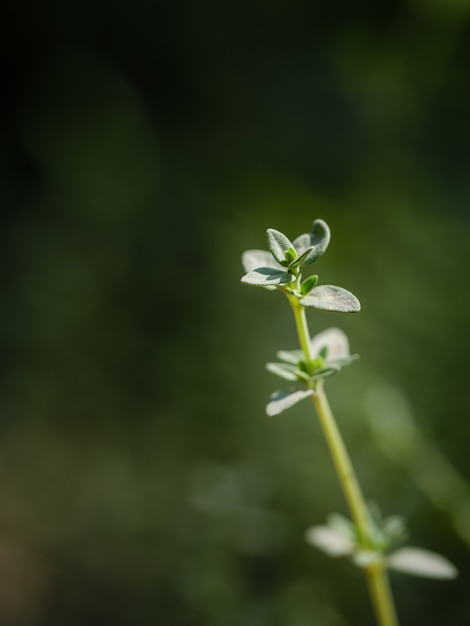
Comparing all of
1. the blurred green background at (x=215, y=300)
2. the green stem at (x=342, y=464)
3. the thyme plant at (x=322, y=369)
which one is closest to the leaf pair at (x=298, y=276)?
the thyme plant at (x=322, y=369)

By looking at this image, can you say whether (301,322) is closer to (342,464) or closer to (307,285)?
(307,285)

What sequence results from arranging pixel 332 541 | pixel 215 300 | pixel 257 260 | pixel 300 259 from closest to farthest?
pixel 300 259 < pixel 257 260 < pixel 332 541 < pixel 215 300

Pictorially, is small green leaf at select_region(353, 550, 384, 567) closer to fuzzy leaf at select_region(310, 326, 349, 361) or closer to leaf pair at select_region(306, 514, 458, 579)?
leaf pair at select_region(306, 514, 458, 579)

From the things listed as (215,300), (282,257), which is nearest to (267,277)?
(282,257)

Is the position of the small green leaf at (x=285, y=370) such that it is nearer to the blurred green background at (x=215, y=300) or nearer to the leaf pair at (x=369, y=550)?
the leaf pair at (x=369, y=550)

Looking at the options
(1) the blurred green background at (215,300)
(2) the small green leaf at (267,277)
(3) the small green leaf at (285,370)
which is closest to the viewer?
(2) the small green leaf at (267,277)

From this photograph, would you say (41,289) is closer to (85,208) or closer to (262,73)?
(85,208)
